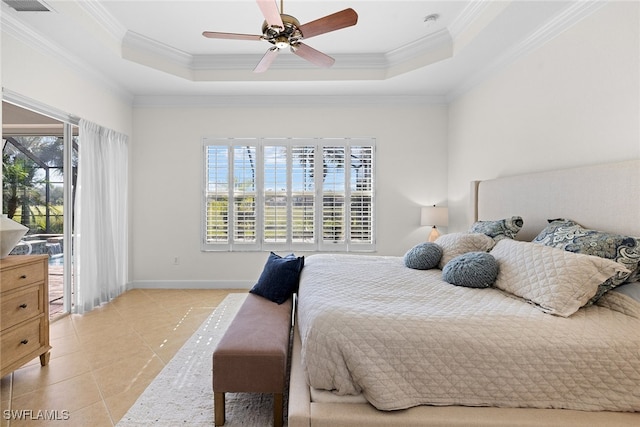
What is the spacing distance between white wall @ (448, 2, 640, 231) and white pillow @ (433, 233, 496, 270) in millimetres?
862

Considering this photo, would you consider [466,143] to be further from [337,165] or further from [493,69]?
[337,165]

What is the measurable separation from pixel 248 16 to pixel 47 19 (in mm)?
1664

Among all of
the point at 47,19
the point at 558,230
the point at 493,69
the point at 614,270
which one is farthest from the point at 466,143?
the point at 47,19

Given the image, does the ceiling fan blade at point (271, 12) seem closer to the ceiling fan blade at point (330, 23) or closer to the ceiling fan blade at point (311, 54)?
the ceiling fan blade at point (330, 23)

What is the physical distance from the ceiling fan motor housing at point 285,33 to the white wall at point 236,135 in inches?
88.8

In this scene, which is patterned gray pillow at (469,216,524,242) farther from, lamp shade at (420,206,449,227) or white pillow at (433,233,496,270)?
lamp shade at (420,206,449,227)

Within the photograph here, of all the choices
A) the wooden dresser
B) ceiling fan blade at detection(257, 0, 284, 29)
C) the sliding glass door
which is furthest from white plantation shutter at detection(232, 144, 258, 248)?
ceiling fan blade at detection(257, 0, 284, 29)

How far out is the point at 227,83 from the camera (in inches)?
158

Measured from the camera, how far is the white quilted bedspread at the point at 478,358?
1354 millimetres

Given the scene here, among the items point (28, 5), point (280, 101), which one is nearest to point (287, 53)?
point (280, 101)

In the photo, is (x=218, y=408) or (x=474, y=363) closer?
(x=474, y=363)

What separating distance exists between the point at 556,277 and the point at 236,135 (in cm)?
409

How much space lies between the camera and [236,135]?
459 centimetres

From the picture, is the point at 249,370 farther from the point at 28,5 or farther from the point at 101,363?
the point at 28,5
